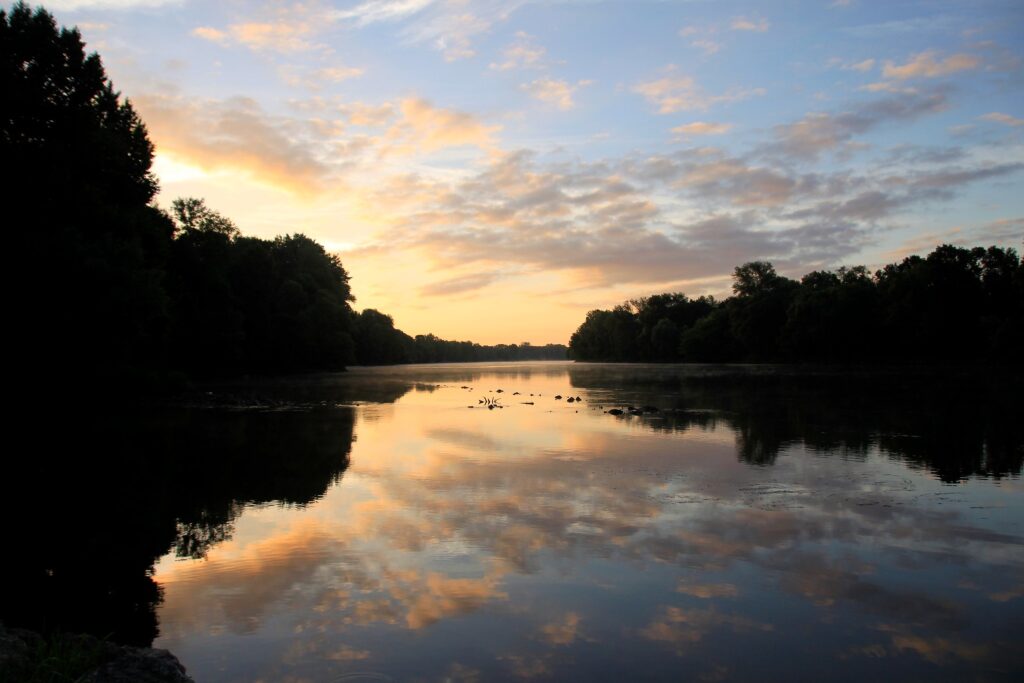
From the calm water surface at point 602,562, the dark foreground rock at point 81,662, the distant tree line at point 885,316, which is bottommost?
the calm water surface at point 602,562

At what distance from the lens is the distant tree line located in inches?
3501

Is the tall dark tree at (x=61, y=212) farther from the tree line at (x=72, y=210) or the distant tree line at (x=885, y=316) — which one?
the distant tree line at (x=885, y=316)

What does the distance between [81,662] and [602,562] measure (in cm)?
665

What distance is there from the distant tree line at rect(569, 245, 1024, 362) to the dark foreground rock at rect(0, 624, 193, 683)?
9039 centimetres

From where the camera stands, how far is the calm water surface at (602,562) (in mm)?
7289

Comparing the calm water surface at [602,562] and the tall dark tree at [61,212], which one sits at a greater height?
the tall dark tree at [61,212]

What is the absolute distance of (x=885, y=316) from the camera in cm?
10012

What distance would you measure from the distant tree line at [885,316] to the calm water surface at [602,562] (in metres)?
77.2

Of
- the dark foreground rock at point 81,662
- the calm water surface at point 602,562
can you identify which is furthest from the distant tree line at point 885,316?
the dark foreground rock at point 81,662

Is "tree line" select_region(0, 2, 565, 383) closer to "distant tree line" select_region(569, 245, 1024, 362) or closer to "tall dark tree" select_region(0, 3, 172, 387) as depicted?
"tall dark tree" select_region(0, 3, 172, 387)

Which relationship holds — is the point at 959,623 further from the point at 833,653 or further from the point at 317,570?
the point at 317,570

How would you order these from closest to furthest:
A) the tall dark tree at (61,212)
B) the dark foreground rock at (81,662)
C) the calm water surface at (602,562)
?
the dark foreground rock at (81,662), the calm water surface at (602,562), the tall dark tree at (61,212)

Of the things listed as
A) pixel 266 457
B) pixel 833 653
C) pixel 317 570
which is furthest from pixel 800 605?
pixel 266 457

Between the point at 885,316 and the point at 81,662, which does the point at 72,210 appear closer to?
the point at 81,662
